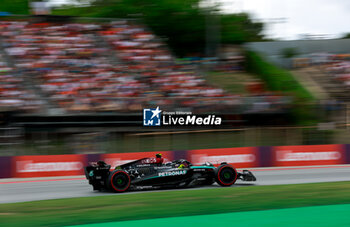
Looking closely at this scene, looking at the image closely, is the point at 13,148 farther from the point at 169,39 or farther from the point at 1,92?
the point at 169,39

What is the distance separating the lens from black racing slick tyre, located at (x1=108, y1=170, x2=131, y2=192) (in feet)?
35.9

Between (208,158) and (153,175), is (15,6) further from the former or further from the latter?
(153,175)

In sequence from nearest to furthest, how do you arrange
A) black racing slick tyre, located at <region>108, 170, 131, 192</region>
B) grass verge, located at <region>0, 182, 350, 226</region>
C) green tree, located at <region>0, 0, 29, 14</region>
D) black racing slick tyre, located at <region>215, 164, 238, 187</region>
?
grass verge, located at <region>0, 182, 350, 226</region> < black racing slick tyre, located at <region>108, 170, 131, 192</region> < black racing slick tyre, located at <region>215, 164, 238, 187</region> < green tree, located at <region>0, 0, 29, 14</region>

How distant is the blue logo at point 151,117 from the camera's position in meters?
18.3

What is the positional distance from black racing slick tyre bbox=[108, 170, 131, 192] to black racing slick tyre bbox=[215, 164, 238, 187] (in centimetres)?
219

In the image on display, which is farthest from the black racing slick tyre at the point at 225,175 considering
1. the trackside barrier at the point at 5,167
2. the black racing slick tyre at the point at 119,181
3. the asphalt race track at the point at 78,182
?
the trackside barrier at the point at 5,167

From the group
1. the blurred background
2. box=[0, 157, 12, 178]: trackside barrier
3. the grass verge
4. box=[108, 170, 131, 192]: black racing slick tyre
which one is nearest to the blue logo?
the blurred background

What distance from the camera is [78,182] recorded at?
1366 cm

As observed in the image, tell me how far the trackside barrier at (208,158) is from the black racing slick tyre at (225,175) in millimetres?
4846

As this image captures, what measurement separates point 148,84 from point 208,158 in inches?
173

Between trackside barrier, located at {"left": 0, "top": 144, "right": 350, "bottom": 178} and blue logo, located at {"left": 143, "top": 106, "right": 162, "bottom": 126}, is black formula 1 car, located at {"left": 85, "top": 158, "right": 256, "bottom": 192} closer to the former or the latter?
trackside barrier, located at {"left": 0, "top": 144, "right": 350, "bottom": 178}

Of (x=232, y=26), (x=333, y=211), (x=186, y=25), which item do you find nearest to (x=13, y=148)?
(x=333, y=211)

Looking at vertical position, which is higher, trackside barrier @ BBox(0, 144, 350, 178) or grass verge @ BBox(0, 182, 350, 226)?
grass verge @ BBox(0, 182, 350, 226)

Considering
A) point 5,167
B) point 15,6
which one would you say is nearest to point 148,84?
Result: point 5,167
